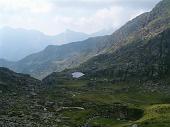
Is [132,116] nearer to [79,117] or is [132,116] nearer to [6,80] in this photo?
[79,117]

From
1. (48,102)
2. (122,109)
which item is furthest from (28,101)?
(122,109)

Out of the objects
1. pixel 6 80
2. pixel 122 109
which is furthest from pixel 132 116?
pixel 6 80

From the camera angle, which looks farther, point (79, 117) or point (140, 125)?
point (79, 117)

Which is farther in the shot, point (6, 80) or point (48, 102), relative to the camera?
point (6, 80)

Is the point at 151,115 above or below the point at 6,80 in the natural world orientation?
below

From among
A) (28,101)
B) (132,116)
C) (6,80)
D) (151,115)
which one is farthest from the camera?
(6,80)

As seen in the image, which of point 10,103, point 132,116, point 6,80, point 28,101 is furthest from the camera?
point 6,80

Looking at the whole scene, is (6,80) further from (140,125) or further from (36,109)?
(140,125)

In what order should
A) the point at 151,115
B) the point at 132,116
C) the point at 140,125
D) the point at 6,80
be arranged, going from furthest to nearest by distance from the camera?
the point at 6,80 → the point at 132,116 → the point at 151,115 → the point at 140,125

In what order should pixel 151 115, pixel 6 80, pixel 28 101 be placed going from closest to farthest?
1. pixel 151 115
2. pixel 28 101
3. pixel 6 80
